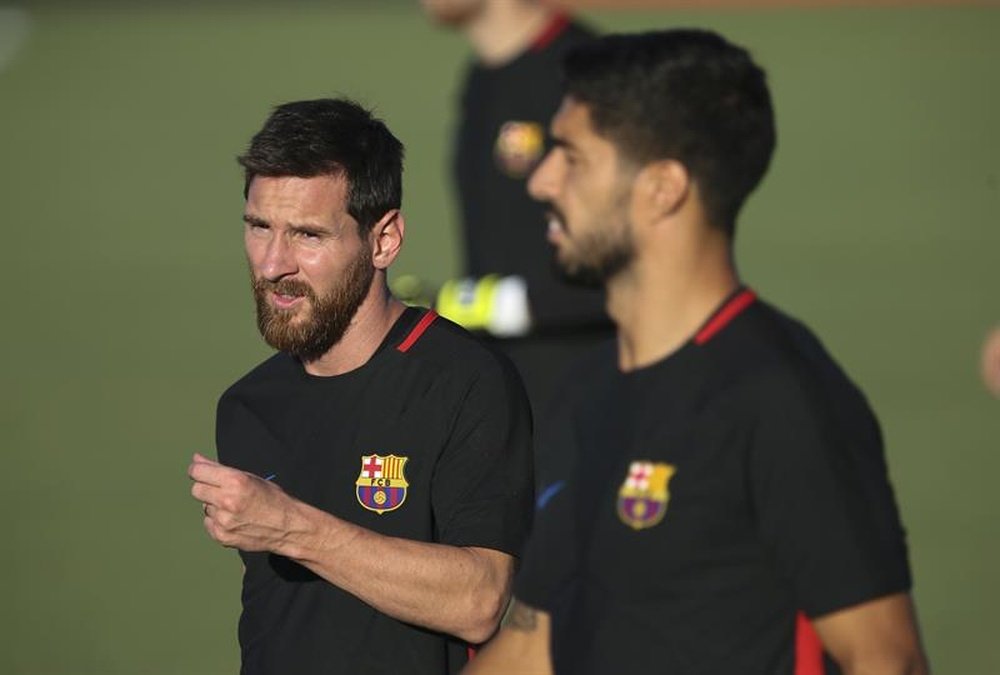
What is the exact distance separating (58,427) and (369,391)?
727 centimetres

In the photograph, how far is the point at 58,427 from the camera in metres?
11.2

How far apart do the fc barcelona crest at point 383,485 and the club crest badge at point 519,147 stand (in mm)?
2845

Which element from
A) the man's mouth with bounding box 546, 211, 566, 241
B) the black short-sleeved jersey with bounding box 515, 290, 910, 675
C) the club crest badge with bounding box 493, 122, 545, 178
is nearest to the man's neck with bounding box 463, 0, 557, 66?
the club crest badge with bounding box 493, 122, 545, 178

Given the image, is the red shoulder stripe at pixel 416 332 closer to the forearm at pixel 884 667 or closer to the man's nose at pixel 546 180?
the man's nose at pixel 546 180

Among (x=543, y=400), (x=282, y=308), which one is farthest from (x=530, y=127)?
(x=282, y=308)

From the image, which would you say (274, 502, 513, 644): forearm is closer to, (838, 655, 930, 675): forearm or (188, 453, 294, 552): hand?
(188, 453, 294, 552): hand

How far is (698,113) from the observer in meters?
3.65

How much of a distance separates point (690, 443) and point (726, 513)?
144 millimetres

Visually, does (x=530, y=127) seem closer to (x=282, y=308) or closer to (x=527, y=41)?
(x=527, y=41)

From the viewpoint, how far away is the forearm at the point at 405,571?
4023mm

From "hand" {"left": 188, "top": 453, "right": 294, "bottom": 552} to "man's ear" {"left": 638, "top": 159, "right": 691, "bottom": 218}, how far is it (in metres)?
1.01

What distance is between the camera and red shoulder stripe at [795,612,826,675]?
3457mm

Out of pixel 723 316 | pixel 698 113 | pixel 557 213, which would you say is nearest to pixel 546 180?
pixel 557 213

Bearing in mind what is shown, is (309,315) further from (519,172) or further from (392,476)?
(519,172)
